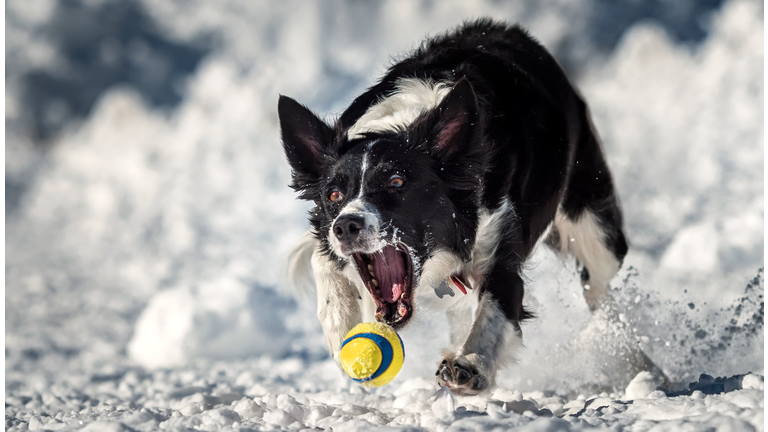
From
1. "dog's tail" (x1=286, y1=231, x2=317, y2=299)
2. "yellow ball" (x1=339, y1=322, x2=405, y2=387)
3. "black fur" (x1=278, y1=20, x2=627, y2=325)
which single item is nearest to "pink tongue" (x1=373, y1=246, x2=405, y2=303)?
"black fur" (x1=278, y1=20, x2=627, y2=325)

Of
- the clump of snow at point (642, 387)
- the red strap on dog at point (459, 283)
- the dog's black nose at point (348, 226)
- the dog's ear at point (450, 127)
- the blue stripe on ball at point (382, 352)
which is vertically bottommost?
the clump of snow at point (642, 387)

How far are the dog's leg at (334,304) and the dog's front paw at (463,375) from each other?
750mm

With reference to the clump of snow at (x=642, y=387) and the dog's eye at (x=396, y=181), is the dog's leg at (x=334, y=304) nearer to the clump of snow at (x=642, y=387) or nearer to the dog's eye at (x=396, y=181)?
the dog's eye at (x=396, y=181)

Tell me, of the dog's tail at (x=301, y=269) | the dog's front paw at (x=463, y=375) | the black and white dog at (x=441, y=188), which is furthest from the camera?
the dog's tail at (x=301, y=269)

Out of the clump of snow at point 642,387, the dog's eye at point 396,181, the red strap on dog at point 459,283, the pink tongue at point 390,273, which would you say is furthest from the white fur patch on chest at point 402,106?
the clump of snow at point 642,387

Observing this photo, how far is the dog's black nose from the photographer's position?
9.48 feet

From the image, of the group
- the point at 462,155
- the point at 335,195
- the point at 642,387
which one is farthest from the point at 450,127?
the point at 642,387

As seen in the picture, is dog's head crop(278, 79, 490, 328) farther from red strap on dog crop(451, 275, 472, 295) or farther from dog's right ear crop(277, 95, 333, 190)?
red strap on dog crop(451, 275, 472, 295)

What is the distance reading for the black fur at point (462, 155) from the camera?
126 inches

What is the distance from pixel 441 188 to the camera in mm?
3291

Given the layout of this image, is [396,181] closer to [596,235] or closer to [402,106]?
[402,106]

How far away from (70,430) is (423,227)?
1745mm

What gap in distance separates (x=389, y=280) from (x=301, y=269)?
3.76ft

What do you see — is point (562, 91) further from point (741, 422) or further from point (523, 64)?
point (741, 422)
